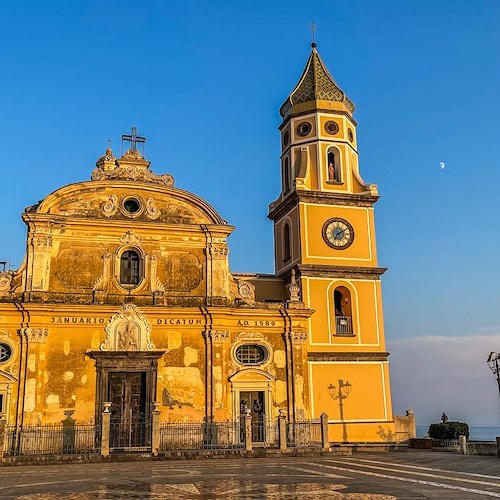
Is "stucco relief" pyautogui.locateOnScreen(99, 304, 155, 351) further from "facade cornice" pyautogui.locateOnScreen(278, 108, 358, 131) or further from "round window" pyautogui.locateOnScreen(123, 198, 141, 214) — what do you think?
"facade cornice" pyautogui.locateOnScreen(278, 108, 358, 131)

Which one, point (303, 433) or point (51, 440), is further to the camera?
point (303, 433)

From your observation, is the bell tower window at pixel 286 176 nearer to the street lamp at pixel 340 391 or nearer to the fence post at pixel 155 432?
the street lamp at pixel 340 391

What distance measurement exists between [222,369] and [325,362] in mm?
5597

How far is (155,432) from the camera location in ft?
78.8

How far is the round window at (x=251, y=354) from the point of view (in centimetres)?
2831

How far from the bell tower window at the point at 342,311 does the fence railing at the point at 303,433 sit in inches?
216

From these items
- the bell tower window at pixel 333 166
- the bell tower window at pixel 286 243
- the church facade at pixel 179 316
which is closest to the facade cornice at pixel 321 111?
the bell tower window at pixel 333 166

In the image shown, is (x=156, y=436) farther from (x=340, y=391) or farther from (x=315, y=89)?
(x=315, y=89)

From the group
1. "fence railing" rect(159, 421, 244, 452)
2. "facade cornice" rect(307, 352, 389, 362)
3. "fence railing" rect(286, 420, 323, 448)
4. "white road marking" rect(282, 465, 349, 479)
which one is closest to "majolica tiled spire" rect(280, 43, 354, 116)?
"facade cornice" rect(307, 352, 389, 362)

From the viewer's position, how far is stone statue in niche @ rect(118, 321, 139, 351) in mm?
26547

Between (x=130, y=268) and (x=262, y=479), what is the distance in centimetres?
1444

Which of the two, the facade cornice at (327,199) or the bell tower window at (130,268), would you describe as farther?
the facade cornice at (327,199)

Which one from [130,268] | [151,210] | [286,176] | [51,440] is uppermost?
[286,176]

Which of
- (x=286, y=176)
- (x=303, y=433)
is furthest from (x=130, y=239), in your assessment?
(x=303, y=433)
